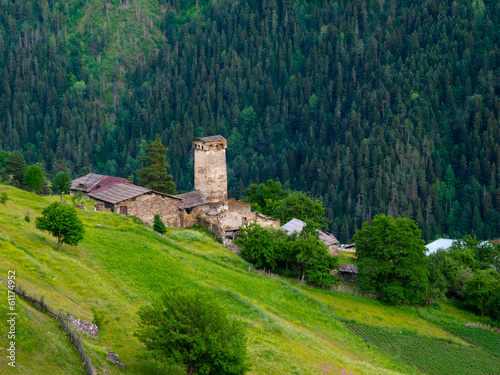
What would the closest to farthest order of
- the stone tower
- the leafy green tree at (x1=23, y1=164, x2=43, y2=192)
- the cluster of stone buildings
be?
the cluster of stone buildings < the leafy green tree at (x1=23, y1=164, x2=43, y2=192) < the stone tower

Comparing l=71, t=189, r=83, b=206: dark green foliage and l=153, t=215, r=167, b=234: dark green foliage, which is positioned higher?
l=71, t=189, r=83, b=206: dark green foliage

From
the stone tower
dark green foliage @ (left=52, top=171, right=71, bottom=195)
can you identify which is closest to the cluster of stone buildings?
the stone tower

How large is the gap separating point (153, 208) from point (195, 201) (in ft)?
20.3

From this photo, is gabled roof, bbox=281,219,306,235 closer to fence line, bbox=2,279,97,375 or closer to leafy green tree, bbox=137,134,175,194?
leafy green tree, bbox=137,134,175,194

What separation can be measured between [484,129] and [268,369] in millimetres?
172569

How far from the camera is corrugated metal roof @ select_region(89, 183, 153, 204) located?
66331mm

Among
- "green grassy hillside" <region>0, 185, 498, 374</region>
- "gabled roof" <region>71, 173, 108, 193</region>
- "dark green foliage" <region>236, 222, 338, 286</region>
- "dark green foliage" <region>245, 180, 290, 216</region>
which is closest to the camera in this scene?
"green grassy hillside" <region>0, 185, 498, 374</region>

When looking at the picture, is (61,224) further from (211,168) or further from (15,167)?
(15,167)

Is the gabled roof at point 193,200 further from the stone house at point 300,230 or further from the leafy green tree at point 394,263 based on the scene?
the leafy green tree at point 394,263

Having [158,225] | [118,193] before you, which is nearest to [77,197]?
[118,193]

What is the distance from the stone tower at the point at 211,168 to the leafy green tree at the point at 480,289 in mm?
29489

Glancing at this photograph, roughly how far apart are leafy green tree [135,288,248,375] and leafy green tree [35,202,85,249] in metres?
13.6

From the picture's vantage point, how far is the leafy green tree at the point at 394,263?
63.9 metres

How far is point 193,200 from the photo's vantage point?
72.8m
